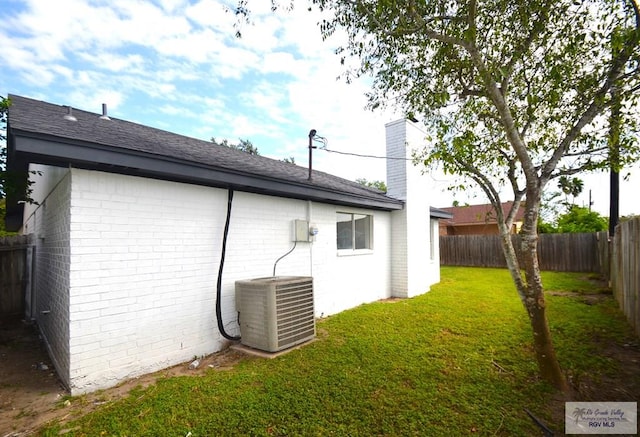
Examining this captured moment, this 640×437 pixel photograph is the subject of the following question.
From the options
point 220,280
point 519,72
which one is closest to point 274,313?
point 220,280

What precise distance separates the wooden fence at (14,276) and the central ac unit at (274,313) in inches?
220

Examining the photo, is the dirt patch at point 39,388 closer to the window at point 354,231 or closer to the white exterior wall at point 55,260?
the white exterior wall at point 55,260

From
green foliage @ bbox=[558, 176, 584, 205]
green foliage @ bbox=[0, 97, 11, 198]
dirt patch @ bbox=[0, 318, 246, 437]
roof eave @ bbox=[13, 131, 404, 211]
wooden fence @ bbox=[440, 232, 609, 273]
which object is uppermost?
green foliage @ bbox=[0, 97, 11, 198]

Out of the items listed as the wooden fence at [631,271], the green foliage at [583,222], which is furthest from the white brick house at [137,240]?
the green foliage at [583,222]

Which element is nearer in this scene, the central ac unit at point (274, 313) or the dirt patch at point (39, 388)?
the dirt patch at point (39, 388)

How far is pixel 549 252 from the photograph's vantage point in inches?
491

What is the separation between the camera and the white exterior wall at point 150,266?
119 inches

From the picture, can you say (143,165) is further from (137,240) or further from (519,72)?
(519,72)

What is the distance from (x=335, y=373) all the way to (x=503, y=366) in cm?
201

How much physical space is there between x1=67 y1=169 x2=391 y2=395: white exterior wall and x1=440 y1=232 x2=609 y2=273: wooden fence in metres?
9.39

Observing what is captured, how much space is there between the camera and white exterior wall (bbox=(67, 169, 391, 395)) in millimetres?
3018

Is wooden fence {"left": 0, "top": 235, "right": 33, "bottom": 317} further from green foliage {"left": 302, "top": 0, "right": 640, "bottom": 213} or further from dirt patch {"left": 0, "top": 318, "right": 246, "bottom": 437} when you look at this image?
green foliage {"left": 302, "top": 0, "right": 640, "bottom": 213}

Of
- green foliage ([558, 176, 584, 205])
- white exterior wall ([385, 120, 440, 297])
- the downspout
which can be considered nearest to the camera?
green foliage ([558, 176, 584, 205])

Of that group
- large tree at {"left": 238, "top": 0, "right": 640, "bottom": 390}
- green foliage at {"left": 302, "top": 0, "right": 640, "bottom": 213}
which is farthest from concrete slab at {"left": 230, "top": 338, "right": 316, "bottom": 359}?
green foliage at {"left": 302, "top": 0, "right": 640, "bottom": 213}
